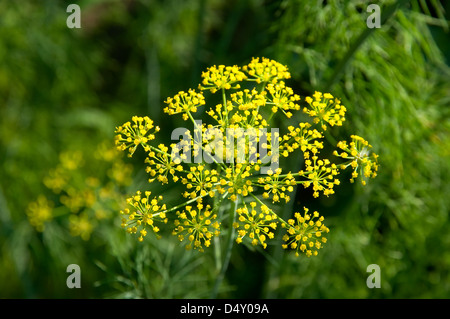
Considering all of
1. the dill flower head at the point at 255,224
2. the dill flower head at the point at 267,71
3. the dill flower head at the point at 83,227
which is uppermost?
the dill flower head at the point at 267,71

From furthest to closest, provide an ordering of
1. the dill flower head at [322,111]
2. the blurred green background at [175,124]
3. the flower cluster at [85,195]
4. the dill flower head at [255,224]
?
the flower cluster at [85,195]
the blurred green background at [175,124]
the dill flower head at [322,111]
the dill flower head at [255,224]

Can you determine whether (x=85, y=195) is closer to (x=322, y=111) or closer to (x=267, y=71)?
(x=267, y=71)

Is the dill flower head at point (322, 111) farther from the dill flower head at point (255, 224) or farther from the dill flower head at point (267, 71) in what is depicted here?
the dill flower head at point (255, 224)

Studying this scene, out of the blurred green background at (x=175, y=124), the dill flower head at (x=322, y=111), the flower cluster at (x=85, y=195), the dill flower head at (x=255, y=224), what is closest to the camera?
the dill flower head at (x=255, y=224)

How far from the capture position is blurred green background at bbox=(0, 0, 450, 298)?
2092 mm

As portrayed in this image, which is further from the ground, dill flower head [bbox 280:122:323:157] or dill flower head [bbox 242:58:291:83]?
dill flower head [bbox 242:58:291:83]

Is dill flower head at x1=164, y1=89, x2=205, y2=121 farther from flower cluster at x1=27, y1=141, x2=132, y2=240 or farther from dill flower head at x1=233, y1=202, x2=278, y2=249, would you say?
flower cluster at x1=27, y1=141, x2=132, y2=240

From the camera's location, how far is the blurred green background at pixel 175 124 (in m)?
2.09

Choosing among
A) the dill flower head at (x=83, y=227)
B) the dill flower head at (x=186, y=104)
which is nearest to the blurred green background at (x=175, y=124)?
the dill flower head at (x=83, y=227)

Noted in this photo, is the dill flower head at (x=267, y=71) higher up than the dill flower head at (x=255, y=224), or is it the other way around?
the dill flower head at (x=267, y=71)

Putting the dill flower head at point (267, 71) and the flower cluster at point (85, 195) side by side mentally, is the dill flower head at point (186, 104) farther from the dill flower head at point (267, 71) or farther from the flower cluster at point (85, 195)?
the flower cluster at point (85, 195)

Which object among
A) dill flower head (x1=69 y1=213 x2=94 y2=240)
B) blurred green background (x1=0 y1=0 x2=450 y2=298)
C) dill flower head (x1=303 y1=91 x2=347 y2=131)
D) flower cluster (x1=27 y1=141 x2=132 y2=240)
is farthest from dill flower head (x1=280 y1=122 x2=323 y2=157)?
dill flower head (x1=69 y1=213 x2=94 y2=240)

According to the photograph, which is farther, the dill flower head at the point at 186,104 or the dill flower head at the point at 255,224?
the dill flower head at the point at 186,104
